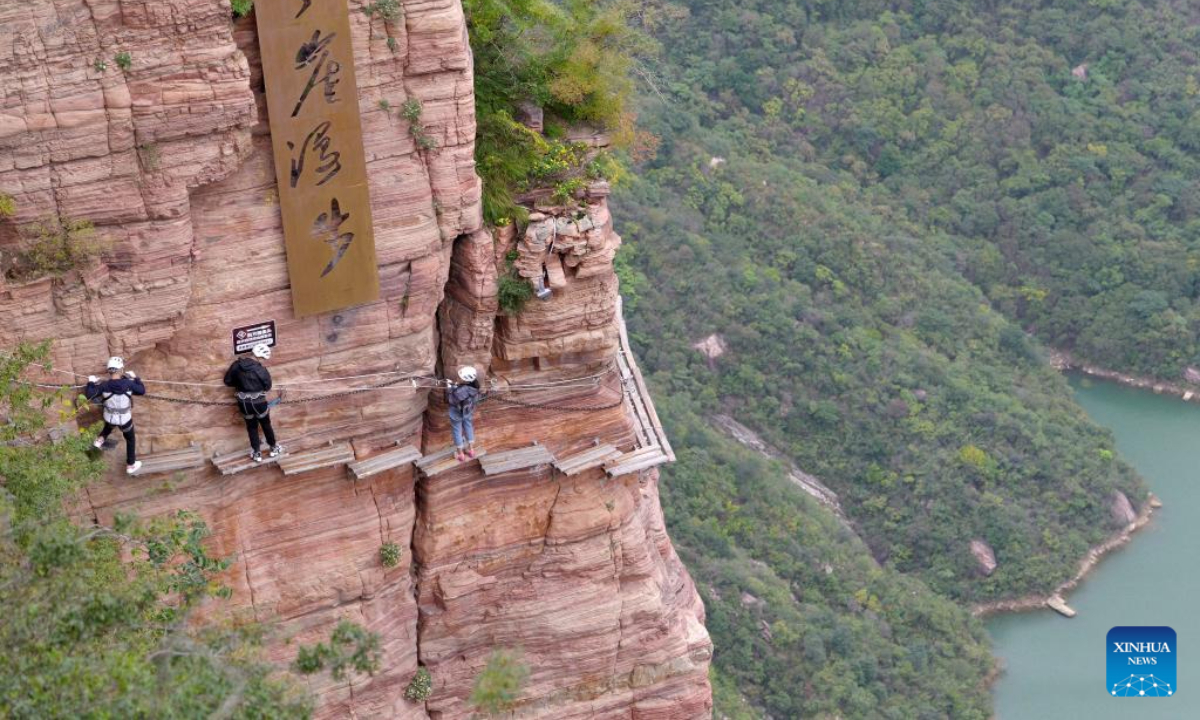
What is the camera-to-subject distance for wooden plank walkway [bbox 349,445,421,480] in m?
13.7

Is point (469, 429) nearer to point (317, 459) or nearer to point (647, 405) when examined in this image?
point (317, 459)

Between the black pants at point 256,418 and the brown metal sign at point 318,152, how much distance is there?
0.87 m

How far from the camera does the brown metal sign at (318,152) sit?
12109 millimetres

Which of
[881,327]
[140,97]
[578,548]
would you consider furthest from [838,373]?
[140,97]

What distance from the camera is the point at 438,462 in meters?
14.4

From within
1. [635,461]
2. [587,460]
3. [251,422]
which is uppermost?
[251,422]

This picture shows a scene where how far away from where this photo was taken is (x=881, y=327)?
39.8 metres

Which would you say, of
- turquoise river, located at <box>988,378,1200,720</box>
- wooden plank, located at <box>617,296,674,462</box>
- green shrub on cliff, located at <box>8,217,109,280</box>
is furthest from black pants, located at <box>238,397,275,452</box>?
turquoise river, located at <box>988,378,1200,720</box>

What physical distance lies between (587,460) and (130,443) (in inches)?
180

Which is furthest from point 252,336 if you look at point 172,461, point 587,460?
point 587,460

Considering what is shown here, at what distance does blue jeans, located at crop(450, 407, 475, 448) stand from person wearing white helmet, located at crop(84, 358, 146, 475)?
3.05 metres

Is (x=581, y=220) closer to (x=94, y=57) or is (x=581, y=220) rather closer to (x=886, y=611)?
(x=94, y=57)

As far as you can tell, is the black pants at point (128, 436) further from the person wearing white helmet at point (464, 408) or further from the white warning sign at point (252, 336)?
the person wearing white helmet at point (464, 408)

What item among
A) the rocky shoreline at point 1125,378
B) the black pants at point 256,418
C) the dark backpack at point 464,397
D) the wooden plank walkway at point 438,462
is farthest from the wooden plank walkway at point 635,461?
the rocky shoreline at point 1125,378
